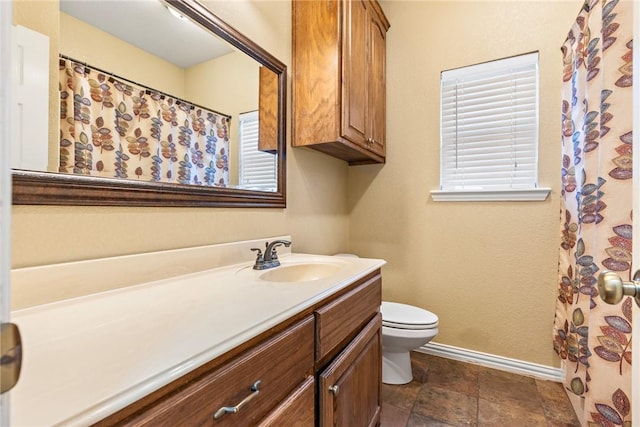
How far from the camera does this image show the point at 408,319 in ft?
5.46

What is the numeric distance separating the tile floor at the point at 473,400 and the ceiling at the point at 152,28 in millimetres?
1882

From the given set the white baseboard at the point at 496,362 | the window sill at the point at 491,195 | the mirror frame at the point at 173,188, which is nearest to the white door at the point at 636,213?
the mirror frame at the point at 173,188

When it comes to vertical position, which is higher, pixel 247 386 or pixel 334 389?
pixel 247 386

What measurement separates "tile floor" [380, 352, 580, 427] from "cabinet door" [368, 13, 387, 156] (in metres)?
1.52

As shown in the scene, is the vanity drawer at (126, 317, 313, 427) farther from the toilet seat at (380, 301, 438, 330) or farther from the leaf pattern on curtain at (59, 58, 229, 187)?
the toilet seat at (380, 301, 438, 330)

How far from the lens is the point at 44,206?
0.75 metres

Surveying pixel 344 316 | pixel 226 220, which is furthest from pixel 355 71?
pixel 344 316

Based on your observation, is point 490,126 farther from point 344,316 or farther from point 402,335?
point 344,316

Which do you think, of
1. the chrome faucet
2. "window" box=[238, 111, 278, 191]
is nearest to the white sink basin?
the chrome faucet

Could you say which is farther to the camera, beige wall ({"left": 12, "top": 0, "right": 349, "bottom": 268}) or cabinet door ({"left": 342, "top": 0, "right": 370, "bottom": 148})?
cabinet door ({"left": 342, "top": 0, "right": 370, "bottom": 148})

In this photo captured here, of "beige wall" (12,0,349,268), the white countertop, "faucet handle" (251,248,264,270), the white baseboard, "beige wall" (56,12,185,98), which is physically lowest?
the white baseboard

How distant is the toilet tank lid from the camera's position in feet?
5.34

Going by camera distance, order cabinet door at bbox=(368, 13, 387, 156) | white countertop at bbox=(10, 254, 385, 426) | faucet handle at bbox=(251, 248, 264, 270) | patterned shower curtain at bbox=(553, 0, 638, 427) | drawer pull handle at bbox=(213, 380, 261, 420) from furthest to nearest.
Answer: cabinet door at bbox=(368, 13, 387, 156), faucet handle at bbox=(251, 248, 264, 270), patterned shower curtain at bbox=(553, 0, 638, 427), drawer pull handle at bbox=(213, 380, 261, 420), white countertop at bbox=(10, 254, 385, 426)

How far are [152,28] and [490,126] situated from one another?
6.49ft
